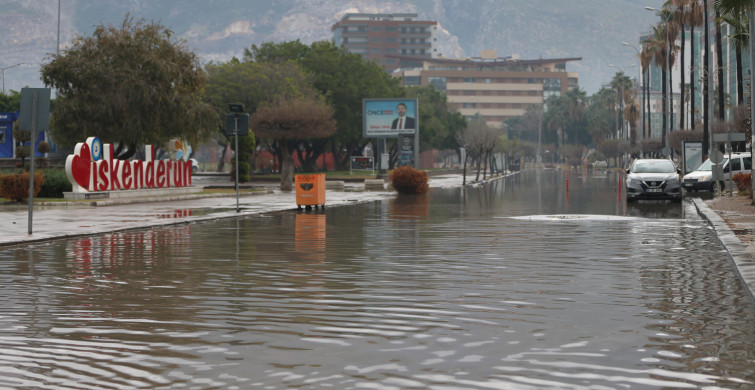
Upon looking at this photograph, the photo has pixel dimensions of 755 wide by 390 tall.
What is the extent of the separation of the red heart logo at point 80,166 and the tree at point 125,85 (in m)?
8.37

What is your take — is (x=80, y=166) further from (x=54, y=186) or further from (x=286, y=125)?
(x=286, y=125)

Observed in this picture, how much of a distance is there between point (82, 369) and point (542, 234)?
1486 centimetres

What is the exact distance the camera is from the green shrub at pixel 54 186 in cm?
3922

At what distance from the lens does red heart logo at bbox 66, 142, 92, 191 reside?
1404 inches

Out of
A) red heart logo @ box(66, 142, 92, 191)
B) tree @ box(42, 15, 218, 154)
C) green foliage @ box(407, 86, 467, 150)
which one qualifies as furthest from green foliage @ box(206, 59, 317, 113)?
green foliage @ box(407, 86, 467, 150)

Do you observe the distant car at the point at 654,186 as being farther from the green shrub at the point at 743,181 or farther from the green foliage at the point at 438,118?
the green foliage at the point at 438,118

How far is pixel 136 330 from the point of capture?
8922 millimetres

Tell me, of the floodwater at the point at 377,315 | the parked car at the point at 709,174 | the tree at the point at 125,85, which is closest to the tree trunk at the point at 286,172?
the tree at the point at 125,85

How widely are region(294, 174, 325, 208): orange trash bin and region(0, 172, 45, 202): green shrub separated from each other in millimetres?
9682

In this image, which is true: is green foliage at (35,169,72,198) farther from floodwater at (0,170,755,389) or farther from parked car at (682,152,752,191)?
parked car at (682,152,752,191)

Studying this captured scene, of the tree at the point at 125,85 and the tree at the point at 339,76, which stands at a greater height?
the tree at the point at 339,76

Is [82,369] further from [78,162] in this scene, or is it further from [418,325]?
[78,162]

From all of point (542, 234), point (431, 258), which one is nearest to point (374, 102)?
point (542, 234)

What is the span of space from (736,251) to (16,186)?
87.9 feet
